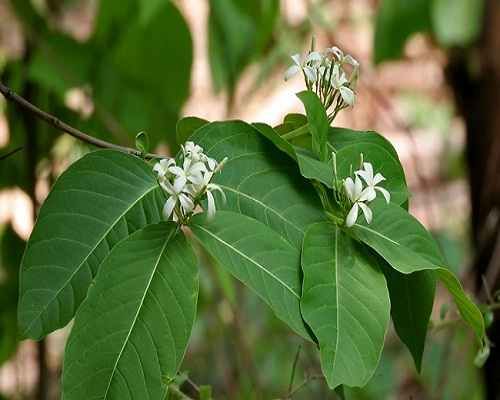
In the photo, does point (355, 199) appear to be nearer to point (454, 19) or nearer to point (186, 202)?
point (186, 202)

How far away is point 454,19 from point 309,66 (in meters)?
0.81

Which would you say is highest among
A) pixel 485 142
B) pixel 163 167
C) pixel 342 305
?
pixel 485 142

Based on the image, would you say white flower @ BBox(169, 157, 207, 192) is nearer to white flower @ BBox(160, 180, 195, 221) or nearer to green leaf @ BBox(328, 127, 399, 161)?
white flower @ BBox(160, 180, 195, 221)

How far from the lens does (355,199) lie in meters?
0.53

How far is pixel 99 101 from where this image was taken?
1.30 metres

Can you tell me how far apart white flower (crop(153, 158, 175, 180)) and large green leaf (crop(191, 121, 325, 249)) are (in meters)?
0.04

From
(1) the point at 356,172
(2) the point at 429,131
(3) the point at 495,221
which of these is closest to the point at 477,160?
(3) the point at 495,221

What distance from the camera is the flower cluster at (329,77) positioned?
591mm

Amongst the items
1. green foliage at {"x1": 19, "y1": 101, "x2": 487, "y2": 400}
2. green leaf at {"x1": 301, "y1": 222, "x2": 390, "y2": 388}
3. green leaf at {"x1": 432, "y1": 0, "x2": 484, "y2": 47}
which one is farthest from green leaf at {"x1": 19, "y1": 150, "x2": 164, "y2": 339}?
green leaf at {"x1": 432, "y1": 0, "x2": 484, "y2": 47}

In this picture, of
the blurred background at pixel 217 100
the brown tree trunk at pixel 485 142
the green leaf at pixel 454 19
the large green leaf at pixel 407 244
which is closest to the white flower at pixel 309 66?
the large green leaf at pixel 407 244

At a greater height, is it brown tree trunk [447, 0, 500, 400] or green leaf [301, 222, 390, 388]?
brown tree trunk [447, 0, 500, 400]

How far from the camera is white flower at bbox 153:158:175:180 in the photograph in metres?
0.50

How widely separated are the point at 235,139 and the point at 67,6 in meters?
1.15

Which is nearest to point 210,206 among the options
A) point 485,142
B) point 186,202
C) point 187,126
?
point 186,202
